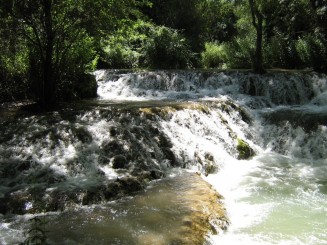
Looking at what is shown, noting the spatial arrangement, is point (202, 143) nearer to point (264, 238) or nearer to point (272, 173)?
point (272, 173)

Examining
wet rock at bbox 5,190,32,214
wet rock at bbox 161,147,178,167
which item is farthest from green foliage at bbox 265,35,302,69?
wet rock at bbox 5,190,32,214

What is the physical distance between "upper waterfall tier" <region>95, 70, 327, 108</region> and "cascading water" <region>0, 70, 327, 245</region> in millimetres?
63

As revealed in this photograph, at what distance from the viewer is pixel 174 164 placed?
318 inches

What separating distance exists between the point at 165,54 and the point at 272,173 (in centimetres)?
1168

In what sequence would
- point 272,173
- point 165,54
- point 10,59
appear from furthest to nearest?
point 165,54 → point 10,59 → point 272,173

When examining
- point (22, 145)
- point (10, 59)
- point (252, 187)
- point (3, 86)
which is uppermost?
point (10, 59)

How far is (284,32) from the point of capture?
19359 mm

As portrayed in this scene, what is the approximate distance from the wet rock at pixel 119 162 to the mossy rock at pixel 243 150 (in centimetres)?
318

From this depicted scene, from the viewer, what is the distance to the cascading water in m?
5.23

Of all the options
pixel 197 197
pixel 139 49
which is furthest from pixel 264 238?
pixel 139 49

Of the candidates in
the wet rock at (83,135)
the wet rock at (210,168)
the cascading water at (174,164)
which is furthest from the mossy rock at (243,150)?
the wet rock at (83,135)

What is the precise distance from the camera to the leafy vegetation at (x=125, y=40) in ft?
30.6

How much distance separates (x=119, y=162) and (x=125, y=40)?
11.4 m

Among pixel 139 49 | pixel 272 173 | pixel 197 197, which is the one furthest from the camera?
pixel 139 49
